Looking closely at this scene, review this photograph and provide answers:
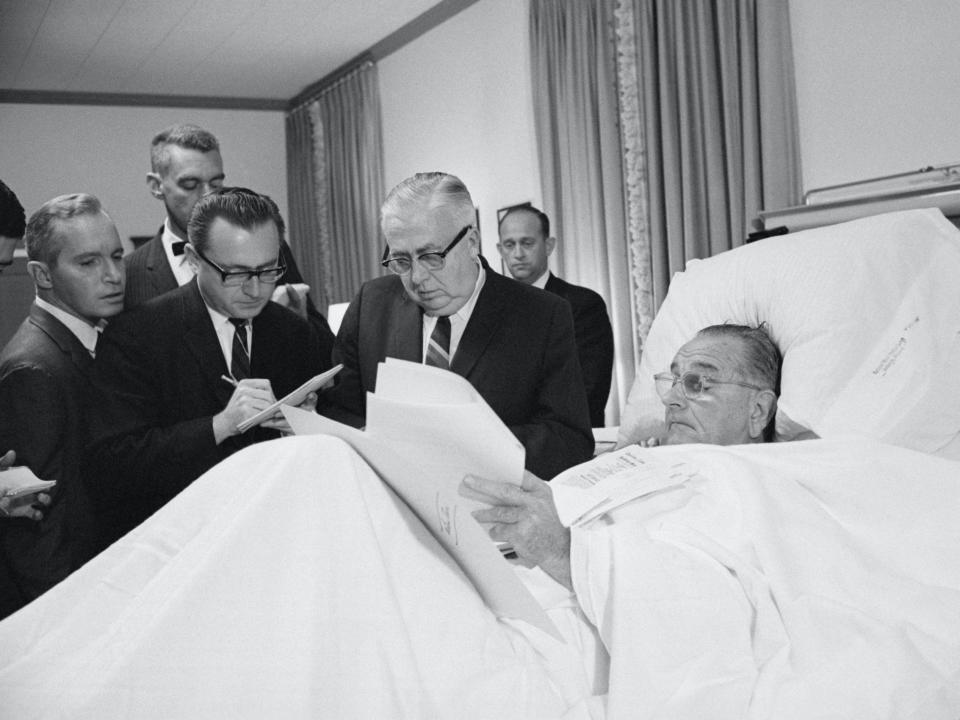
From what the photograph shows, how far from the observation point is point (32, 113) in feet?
25.3

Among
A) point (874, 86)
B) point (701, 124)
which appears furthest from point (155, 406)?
point (701, 124)

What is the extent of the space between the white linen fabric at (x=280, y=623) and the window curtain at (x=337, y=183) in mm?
5985

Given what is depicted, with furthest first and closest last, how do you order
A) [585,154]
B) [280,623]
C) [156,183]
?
1. [585,154]
2. [156,183]
3. [280,623]

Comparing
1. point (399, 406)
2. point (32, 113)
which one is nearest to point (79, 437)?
point (399, 406)

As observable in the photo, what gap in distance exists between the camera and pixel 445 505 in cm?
140

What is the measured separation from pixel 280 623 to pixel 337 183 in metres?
6.90

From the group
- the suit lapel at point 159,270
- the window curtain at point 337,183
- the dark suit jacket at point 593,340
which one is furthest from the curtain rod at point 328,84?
the suit lapel at point 159,270

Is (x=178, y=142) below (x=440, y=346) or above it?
above

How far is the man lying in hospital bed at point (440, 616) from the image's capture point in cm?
132

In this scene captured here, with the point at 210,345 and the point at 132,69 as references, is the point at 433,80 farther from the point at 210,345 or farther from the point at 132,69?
the point at 210,345

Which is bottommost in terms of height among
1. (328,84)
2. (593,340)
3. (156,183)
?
(593,340)

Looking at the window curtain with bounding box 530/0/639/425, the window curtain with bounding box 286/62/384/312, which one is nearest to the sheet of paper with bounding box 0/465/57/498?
the window curtain with bounding box 530/0/639/425

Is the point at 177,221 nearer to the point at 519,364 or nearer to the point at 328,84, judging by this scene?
the point at 519,364

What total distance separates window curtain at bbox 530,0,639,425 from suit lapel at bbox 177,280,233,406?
10.4ft
